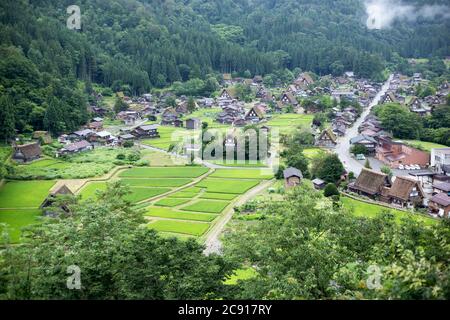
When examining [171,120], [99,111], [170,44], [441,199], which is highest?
[170,44]

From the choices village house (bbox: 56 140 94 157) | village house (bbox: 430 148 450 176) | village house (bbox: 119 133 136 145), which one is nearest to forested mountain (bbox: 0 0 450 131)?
village house (bbox: 56 140 94 157)

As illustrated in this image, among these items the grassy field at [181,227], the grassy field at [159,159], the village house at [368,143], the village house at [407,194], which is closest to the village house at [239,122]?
the grassy field at [159,159]

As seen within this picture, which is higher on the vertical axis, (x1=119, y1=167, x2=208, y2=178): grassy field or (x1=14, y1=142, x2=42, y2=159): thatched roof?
(x1=14, y1=142, x2=42, y2=159): thatched roof

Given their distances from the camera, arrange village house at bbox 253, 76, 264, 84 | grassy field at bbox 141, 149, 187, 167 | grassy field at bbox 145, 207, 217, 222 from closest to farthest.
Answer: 1. grassy field at bbox 145, 207, 217, 222
2. grassy field at bbox 141, 149, 187, 167
3. village house at bbox 253, 76, 264, 84

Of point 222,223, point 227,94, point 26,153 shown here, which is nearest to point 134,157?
point 26,153

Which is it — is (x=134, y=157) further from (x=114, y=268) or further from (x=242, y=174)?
(x=114, y=268)

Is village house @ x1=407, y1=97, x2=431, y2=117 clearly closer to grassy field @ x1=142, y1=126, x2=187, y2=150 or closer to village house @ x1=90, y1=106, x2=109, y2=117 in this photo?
grassy field @ x1=142, y1=126, x2=187, y2=150

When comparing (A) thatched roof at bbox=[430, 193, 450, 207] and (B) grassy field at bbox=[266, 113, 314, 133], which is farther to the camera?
(B) grassy field at bbox=[266, 113, 314, 133]
